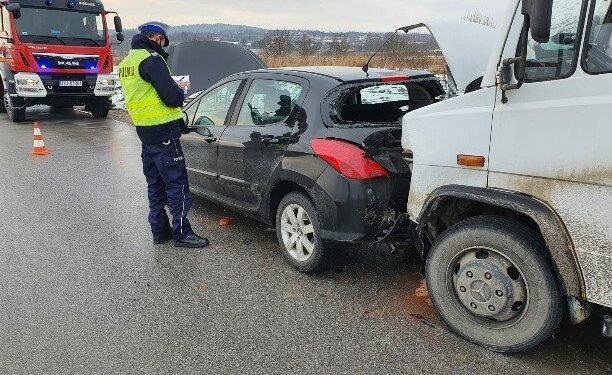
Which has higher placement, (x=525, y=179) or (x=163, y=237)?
(x=525, y=179)

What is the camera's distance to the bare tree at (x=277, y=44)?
3169cm

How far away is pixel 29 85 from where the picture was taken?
12.8m

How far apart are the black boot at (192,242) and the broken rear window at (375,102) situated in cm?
182

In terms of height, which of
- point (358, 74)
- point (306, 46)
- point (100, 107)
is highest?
point (306, 46)

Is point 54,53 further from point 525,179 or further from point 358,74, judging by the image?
point 525,179

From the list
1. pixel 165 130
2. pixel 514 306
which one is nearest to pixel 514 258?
pixel 514 306

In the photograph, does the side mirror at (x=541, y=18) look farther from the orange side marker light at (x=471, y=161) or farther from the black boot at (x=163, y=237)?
the black boot at (x=163, y=237)

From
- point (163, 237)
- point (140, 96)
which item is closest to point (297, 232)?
point (163, 237)

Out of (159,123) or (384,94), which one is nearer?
(384,94)

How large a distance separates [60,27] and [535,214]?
13.6 metres

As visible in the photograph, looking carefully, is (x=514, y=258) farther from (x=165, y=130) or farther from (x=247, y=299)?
(x=165, y=130)

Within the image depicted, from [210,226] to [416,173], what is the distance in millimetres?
2716

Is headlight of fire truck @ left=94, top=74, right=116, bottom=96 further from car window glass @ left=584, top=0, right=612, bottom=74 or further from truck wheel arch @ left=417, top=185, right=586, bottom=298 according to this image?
car window glass @ left=584, top=0, right=612, bottom=74

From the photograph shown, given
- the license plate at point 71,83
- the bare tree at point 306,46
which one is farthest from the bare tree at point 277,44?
the license plate at point 71,83
